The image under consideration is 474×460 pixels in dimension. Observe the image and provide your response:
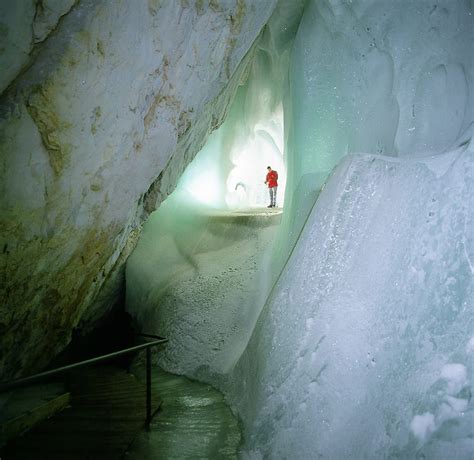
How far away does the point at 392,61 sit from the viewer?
179 inches

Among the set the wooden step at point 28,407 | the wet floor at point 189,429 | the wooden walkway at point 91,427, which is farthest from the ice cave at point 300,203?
the wooden walkway at point 91,427

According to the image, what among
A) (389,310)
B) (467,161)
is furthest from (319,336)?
(467,161)

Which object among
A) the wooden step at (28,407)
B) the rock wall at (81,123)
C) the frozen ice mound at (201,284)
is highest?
the rock wall at (81,123)

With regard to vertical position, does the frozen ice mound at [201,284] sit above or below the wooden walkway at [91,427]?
above

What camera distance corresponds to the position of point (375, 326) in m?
2.83

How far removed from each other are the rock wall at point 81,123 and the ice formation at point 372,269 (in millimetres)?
1742

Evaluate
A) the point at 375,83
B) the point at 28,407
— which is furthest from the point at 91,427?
the point at 375,83

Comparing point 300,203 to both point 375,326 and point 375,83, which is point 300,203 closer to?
point 375,83

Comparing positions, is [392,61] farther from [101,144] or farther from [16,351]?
[16,351]

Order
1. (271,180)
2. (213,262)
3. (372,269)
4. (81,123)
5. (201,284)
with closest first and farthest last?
(372,269) → (81,123) → (201,284) → (213,262) → (271,180)

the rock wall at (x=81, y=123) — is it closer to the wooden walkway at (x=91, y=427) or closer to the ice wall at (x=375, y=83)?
the wooden walkway at (x=91, y=427)

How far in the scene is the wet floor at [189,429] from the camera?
10.5 ft

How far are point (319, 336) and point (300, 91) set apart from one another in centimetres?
451

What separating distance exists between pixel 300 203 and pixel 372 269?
235 centimetres
